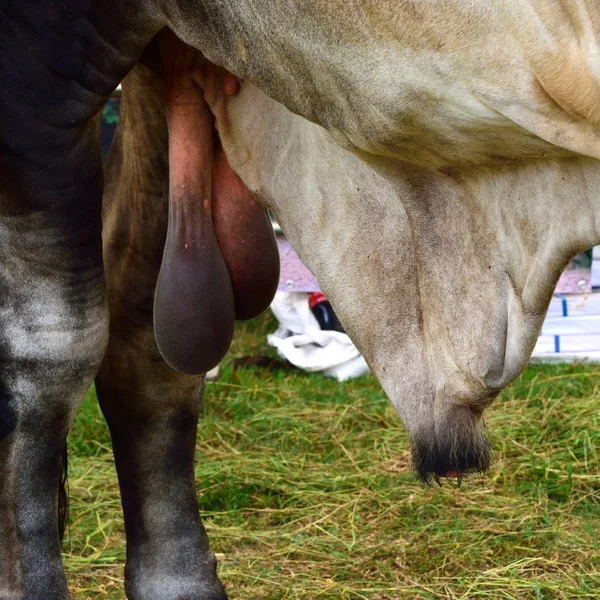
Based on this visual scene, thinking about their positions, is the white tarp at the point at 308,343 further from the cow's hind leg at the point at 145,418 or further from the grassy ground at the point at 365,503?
the cow's hind leg at the point at 145,418

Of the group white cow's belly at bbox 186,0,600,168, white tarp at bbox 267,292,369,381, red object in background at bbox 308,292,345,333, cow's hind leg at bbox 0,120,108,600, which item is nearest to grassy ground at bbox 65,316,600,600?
white tarp at bbox 267,292,369,381

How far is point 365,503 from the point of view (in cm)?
277

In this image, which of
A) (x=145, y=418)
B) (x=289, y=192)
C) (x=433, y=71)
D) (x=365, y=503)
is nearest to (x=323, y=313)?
(x=365, y=503)

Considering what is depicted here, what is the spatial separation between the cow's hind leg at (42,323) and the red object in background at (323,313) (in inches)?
102

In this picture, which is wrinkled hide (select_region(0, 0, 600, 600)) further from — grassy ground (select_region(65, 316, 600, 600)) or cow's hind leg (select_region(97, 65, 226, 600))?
grassy ground (select_region(65, 316, 600, 600))

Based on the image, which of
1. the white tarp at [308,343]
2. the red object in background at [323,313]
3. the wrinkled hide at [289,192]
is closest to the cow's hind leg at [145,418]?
the wrinkled hide at [289,192]

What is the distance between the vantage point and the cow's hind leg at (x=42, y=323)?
4.87ft

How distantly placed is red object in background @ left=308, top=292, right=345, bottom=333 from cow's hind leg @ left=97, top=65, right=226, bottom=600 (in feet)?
7.17

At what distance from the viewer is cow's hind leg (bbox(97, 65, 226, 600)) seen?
196 cm

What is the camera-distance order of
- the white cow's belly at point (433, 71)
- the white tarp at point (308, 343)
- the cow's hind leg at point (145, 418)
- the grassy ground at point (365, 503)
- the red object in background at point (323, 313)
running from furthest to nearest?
the red object in background at point (323, 313) → the white tarp at point (308, 343) → the grassy ground at point (365, 503) → the cow's hind leg at point (145, 418) → the white cow's belly at point (433, 71)

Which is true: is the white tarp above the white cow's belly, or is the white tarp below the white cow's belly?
below

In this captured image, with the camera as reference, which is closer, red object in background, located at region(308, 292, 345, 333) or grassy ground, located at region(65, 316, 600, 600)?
grassy ground, located at region(65, 316, 600, 600)

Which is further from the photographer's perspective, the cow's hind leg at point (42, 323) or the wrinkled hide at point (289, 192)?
the cow's hind leg at point (42, 323)

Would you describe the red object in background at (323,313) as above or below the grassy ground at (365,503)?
above
